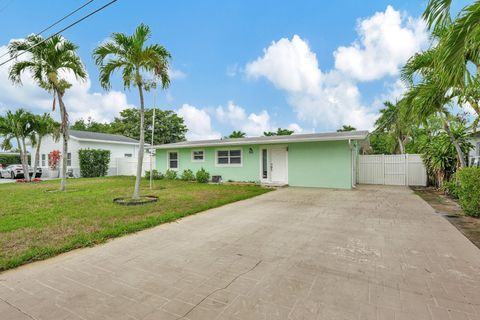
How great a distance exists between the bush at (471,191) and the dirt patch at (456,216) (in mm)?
196

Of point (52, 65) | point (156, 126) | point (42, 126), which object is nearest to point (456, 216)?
point (52, 65)

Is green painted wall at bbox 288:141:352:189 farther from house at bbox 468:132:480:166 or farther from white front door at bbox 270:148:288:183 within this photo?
house at bbox 468:132:480:166

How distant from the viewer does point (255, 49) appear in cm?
1380

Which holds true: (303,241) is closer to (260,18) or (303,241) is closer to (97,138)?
(260,18)

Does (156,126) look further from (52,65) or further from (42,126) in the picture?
(52,65)

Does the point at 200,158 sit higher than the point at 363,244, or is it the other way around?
the point at 200,158

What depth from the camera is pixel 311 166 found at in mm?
11906

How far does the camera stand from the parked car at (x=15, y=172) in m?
19.1

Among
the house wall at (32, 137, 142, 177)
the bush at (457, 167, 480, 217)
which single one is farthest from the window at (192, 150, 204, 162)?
the bush at (457, 167, 480, 217)

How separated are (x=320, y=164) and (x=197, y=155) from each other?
7592 millimetres

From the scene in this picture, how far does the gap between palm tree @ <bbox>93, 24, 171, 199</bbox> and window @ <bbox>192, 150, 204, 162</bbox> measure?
747 centimetres

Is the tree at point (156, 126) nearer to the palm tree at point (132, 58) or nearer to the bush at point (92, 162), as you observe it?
the bush at point (92, 162)

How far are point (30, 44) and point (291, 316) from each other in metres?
12.1

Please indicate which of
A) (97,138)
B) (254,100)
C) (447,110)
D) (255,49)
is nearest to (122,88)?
(255,49)
